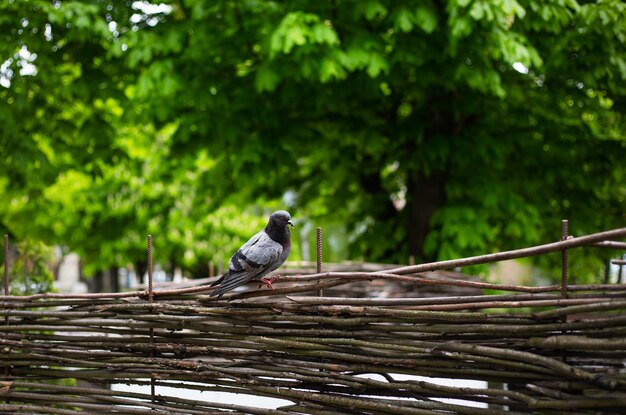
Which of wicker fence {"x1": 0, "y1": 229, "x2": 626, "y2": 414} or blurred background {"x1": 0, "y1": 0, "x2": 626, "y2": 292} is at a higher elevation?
blurred background {"x1": 0, "y1": 0, "x2": 626, "y2": 292}

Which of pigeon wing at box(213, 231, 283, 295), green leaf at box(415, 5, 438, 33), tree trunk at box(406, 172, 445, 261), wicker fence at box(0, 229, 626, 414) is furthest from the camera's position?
tree trunk at box(406, 172, 445, 261)

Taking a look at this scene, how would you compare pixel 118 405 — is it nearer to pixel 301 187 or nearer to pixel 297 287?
pixel 297 287

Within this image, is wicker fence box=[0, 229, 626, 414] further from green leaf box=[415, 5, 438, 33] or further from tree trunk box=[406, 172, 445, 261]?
tree trunk box=[406, 172, 445, 261]

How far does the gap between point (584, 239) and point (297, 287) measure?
1.15 m

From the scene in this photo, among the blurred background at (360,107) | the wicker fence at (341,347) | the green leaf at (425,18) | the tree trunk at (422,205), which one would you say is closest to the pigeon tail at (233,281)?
the wicker fence at (341,347)

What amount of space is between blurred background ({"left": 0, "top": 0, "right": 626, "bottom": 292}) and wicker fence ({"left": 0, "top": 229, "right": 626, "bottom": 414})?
7.92ft

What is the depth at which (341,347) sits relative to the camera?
3.29 meters

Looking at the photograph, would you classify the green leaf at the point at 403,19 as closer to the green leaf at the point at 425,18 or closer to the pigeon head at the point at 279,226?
the green leaf at the point at 425,18

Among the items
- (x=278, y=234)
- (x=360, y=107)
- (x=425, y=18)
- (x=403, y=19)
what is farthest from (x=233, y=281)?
(x=360, y=107)

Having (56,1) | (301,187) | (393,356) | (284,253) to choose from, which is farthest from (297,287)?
(301,187)

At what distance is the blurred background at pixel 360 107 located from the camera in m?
6.86

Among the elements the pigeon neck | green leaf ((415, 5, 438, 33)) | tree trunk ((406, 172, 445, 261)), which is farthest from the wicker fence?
tree trunk ((406, 172, 445, 261))

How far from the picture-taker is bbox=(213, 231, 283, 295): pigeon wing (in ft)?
11.0

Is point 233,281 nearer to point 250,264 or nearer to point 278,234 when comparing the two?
point 250,264
